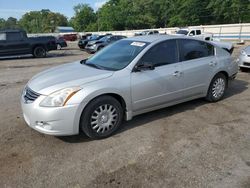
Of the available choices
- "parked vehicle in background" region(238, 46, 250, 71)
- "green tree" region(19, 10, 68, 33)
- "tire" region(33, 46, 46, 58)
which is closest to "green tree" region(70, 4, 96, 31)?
"green tree" region(19, 10, 68, 33)

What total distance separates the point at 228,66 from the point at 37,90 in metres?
4.36

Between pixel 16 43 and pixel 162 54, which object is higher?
Result: pixel 162 54

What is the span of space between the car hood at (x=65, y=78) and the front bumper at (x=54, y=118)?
0.77ft

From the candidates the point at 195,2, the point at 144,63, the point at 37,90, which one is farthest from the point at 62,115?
the point at 195,2

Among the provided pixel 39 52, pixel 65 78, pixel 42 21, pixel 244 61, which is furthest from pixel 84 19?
pixel 65 78

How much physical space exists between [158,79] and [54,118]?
197cm

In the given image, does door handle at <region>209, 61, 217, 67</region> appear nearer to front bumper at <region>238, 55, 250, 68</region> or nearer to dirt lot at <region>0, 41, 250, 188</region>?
dirt lot at <region>0, 41, 250, 188</region>

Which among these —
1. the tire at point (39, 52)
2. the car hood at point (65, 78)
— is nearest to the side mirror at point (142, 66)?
the car hood at point (65, 78)

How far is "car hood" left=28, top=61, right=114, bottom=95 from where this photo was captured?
4.28m

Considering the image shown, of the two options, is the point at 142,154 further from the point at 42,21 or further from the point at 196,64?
the point at 42,21

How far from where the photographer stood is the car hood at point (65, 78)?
4.28 metres

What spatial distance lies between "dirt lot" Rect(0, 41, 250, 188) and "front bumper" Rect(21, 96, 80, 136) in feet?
0.92

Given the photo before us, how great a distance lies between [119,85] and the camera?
15.1ft

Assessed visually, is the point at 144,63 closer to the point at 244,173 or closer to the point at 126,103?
the point at 126,103
